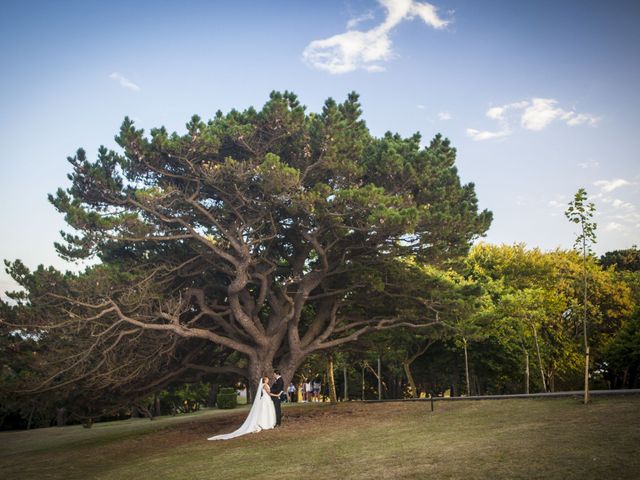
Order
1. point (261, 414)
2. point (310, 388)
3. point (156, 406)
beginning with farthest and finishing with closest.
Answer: point (310, 388) < point (156, 406) < point (261, 414)

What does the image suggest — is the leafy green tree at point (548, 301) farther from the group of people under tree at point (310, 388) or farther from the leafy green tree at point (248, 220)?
the group of people under tree at point (310, 388)

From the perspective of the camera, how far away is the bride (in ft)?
61.1

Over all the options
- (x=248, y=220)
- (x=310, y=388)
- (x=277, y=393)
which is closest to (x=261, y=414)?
(x=277, y=393)

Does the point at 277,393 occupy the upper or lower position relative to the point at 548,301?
lower

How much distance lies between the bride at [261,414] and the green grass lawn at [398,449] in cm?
67

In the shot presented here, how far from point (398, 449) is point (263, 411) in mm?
8026

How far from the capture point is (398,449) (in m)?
11.9

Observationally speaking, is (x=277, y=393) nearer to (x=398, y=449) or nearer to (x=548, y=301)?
(x=398, y=449)

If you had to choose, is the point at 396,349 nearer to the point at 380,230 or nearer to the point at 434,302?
the point at 434,302

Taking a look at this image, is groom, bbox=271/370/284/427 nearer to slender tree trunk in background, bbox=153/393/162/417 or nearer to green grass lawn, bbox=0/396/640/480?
green grass lawn, bbox=0/396/640/480

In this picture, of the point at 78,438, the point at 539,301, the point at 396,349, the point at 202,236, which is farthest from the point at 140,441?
the point at 539,301

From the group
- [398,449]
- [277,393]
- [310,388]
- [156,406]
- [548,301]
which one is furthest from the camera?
[310,388]

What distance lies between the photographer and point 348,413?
22.5 m

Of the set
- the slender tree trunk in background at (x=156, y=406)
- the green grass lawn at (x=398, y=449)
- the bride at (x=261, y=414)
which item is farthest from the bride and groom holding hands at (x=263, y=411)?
the slender tree trunk in background at (x=156, y=406)
